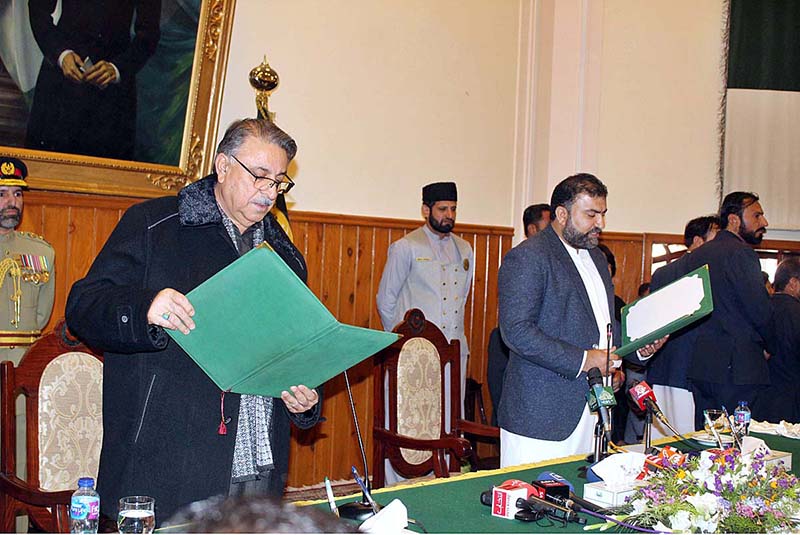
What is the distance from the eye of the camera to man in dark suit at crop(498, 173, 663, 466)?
3.25 m

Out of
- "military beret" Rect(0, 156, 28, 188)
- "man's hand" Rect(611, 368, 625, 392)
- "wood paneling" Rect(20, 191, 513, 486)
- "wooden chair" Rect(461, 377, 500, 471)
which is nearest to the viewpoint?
"man's hand" Rect(611, 368, 625, 392)

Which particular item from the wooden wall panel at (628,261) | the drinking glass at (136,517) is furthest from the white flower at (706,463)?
the wooden wall panel at (628,261)

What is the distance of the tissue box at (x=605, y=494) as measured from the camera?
2.23 m

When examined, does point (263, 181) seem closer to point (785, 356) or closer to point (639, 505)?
point (639, 505)

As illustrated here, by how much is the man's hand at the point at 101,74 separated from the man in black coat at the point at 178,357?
2348mm

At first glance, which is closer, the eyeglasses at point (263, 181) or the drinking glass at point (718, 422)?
the eyeglasses at point (263, 181)

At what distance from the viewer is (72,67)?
4332 millimetres

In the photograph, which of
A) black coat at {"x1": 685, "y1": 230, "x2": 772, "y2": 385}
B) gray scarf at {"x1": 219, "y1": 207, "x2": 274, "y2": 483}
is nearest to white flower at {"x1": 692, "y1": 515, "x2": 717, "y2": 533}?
gray scarf at {"x1": 219, "y1": 207, "x2": 274, "y2": 483}

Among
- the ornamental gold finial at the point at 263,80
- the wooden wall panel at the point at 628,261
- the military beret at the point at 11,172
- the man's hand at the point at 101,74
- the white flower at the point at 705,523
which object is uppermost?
the ornamental gold finial at the point at 263,80

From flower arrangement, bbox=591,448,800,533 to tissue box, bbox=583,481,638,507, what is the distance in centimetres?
22

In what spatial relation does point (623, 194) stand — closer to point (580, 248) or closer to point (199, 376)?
point (580, 248)

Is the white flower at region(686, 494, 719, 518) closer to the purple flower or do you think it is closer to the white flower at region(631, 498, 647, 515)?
the purple flower

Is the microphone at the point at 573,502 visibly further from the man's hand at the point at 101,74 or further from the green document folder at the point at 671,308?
the man's hand at the point at 101,74

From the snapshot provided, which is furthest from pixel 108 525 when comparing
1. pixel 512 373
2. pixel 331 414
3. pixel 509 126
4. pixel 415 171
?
pixel 509 126
